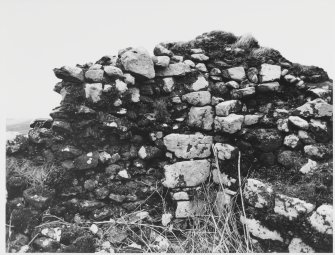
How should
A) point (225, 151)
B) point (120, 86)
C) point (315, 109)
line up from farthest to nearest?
point (225, 151) < point (120, 86) < point (315, 109)

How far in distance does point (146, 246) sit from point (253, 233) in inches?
48.3

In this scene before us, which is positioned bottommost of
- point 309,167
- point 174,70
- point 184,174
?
point 184,174

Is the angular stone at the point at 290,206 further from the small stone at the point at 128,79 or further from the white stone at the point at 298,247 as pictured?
the small stone at the point at 128,79

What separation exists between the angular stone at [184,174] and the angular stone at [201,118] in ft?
1.61

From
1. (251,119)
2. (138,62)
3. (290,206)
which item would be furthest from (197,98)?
(290,206)

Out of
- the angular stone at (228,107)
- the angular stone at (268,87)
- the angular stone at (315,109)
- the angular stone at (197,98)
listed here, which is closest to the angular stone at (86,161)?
the angular stone at (197,98)

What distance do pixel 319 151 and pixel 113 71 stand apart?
103 inches

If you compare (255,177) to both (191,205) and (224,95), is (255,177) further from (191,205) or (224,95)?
(224,95)

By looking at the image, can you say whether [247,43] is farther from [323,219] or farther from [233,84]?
[323,219]

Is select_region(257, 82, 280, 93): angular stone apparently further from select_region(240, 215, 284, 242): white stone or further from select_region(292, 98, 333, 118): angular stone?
select_region(240, 215, 284, 242): white stone

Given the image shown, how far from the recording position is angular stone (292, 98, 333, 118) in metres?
2.90

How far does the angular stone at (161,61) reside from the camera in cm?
338

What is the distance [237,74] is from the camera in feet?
11.5

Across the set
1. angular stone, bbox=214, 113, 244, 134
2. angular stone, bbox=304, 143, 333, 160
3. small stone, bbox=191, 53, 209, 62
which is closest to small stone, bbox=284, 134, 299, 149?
angular stone, bbox=304, 143, 333, 160
